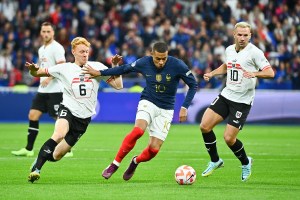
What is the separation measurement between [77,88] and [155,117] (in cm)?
121

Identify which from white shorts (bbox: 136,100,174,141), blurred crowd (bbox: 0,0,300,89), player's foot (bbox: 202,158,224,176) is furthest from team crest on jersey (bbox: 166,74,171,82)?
blurred crowd (bbox: 0,0,300,89)

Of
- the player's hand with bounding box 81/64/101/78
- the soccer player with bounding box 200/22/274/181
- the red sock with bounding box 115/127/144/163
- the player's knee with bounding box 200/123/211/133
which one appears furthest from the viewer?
the player's knee with bounding box 200/123/211/133

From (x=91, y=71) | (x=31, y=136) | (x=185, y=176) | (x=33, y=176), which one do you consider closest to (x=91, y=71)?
(x=91, y=71)

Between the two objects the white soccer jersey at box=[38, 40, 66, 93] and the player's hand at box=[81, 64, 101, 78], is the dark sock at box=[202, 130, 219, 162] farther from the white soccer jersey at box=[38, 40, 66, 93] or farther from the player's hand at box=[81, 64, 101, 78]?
the white soccer jersey at box=[38, 40, 66, 93]

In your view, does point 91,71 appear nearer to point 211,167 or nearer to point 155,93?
point 155,93

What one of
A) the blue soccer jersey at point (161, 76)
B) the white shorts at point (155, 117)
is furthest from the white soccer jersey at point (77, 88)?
the white shorts at point (155, 117)

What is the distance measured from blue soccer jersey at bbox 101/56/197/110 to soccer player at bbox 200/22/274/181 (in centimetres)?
50

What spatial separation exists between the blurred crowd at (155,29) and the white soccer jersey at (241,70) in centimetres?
1357

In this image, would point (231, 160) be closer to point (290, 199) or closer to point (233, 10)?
point (290, 199)

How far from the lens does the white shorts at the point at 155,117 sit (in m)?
11.7

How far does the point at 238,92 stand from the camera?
1241 cm

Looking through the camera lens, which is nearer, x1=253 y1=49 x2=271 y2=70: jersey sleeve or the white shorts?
the white shorts

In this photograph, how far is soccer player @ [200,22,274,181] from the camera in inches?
481

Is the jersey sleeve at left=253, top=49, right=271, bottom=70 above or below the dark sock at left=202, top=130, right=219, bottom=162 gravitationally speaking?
above
